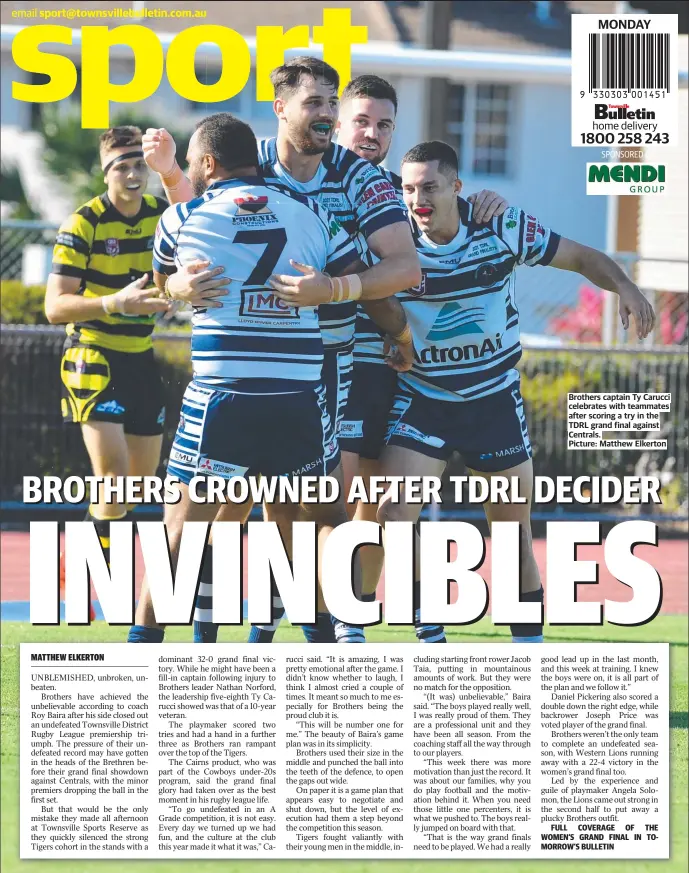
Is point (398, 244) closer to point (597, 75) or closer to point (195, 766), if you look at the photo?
point (597, 75)

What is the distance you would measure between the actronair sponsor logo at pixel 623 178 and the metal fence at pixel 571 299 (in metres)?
5.40

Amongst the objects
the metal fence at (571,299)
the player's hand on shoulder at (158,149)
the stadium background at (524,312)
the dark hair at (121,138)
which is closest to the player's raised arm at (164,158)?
the player's hand on shoulder at (158,149)

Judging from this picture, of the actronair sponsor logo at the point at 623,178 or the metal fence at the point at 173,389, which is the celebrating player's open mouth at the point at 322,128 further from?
the metal fence at the point at 173,389

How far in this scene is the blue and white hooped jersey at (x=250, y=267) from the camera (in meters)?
4.32

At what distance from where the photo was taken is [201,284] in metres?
4.32

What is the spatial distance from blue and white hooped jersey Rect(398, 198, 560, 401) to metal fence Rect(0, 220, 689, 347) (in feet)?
17.4

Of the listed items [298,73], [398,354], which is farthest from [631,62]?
[398,354]

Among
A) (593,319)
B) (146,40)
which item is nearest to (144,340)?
(146,40)

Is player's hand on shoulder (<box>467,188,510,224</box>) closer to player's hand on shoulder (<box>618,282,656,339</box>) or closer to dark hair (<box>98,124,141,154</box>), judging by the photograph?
player's hand on shoulder (<box>618,282,656,339</box>)

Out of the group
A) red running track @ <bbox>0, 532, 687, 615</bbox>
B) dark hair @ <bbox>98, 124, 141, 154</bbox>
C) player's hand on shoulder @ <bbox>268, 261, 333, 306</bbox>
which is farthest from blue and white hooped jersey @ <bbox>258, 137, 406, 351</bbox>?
red running track @ <bbox>0, 532, 687, 615</bbox>

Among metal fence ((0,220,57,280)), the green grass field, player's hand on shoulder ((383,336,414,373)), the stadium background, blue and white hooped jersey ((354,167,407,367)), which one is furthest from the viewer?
metal fence ((0,220,57,280))

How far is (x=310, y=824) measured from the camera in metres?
3.82

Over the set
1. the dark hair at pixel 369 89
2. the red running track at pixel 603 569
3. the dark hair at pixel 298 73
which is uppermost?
the dark hair at pixel 369 89

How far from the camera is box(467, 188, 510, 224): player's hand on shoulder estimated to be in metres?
5.10
